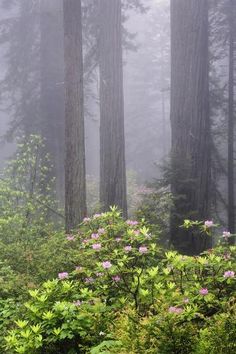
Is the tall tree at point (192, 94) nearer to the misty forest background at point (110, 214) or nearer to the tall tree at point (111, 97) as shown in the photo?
the misty forest background at point (110, 214)

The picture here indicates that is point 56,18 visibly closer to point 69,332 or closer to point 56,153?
point 56,153

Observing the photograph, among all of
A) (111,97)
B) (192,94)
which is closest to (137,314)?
(192,94)

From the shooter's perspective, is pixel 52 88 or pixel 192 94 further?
pixel 52 88

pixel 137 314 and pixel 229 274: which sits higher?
pixel 229 274

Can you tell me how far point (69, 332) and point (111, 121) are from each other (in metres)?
7.24

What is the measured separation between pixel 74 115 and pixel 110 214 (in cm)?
436

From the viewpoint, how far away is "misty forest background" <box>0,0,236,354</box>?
10.0 ft

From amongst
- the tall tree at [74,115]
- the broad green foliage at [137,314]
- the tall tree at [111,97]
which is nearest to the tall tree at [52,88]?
the tall tree at [111,97]

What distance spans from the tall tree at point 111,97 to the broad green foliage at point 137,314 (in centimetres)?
582

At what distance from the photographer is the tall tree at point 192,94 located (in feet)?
29.7

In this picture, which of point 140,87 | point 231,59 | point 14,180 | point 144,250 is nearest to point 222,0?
point 231,59

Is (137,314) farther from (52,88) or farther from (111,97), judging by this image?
(52,88)

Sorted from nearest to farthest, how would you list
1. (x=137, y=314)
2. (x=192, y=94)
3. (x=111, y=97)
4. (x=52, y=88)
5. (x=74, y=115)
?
(x=137, y=314), (x=74, y=115), (x=192, y=94), (x=111, y=97), (x=52, y=88)

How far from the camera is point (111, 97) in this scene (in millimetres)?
9969
